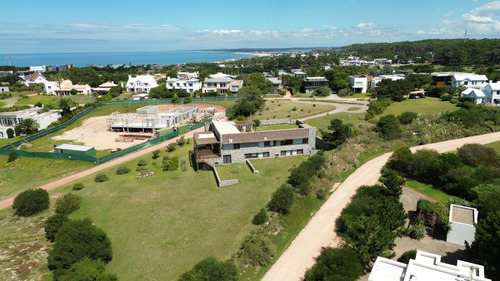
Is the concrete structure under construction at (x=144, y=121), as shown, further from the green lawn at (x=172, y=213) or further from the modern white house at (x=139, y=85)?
the modern white house at (x=139, y=85)

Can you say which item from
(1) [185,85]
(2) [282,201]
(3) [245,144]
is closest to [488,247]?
(2) [282,201]

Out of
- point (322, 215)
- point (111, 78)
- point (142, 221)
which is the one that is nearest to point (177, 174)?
point (142, 221)

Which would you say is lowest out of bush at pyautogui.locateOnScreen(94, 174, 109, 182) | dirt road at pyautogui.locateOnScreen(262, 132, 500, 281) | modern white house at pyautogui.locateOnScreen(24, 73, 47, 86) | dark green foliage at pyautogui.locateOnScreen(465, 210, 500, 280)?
dirt road at pyautogui.locateOnScreen(262, 132, 500, 281)

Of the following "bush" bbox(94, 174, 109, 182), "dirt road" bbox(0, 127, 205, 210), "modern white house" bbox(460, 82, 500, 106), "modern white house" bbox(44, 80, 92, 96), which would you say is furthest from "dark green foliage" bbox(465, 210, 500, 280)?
"modern white house" bbox(44, 80, 92, 96)

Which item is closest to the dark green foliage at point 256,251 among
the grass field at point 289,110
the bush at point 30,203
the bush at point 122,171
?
the bush at point 30,203

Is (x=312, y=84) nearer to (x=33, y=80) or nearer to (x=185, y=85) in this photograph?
(x=185, y=85)

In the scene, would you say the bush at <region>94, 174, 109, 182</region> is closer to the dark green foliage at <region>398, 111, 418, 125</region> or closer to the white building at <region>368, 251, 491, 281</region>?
the white building at <region>368, 251, 491, 281</region>
